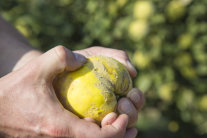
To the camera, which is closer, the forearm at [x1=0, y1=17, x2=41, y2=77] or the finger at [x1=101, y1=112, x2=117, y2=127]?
the finger at [x1=101, y1=112, x2=117, y2=127]

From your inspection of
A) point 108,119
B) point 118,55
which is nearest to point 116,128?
point 108,119

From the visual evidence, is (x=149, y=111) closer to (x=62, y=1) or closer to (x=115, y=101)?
(x=62, y=1)

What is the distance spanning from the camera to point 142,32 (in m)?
2.54

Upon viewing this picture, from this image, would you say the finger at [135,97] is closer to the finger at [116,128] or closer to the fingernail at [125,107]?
the fingernail at [125,107]

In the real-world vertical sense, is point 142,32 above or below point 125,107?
below

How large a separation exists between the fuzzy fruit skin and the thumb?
64 millimetres

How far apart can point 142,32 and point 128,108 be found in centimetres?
130

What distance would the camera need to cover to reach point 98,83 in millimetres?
1228

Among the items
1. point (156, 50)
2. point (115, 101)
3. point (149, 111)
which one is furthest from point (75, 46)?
point (115, 101)

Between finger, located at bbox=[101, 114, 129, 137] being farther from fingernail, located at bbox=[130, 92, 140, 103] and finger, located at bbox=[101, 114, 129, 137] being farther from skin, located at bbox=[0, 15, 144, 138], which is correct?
fingernail, located at bbox=[130, 92, 140, 103]

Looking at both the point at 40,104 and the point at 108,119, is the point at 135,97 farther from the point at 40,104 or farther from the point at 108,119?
the point at 40,104

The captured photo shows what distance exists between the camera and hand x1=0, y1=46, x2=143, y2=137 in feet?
3.70

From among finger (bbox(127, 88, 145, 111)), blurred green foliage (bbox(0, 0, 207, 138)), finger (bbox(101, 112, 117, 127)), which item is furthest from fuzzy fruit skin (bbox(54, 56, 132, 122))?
blurred green foliage (bbox(0, 0, 207, 138))

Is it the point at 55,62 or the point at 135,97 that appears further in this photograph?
the point at 135,97
